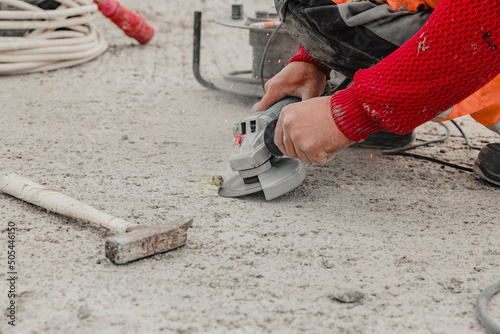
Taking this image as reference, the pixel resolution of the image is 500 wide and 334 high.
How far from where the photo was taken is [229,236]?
1400 mm

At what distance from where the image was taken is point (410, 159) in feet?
6.81

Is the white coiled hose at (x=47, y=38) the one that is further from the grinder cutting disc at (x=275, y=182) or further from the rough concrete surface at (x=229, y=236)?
the grinder cutting disc at (x=275, y=182)

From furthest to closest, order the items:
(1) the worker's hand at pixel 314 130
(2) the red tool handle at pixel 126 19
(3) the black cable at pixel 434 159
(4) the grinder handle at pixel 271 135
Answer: (2) the red tool handle at pixel 126 19
(3) the black cable at pixel 434 159
(4) the grinder handle at pixel 271 135
(1) the worker's hand at pixel 314 130

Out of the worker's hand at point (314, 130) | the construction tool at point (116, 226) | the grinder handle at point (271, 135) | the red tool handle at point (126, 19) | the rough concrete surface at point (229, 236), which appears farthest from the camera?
the red tool handle at point (126, 19)

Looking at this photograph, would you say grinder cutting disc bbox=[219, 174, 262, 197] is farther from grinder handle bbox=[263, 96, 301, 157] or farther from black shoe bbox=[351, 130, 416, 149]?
black shoe bbox=[351, 130, 416, 149]

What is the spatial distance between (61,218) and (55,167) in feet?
1.37

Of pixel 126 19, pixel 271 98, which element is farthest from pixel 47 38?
pixel 271 98

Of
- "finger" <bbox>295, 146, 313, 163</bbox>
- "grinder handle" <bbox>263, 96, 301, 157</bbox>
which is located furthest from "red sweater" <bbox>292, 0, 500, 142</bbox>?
"grinder handle" <bbox>263, 96, 301, 157</bbox>

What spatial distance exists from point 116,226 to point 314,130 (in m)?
0.56

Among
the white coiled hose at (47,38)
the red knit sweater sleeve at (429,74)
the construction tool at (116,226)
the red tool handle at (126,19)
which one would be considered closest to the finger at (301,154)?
the red knit sweater sleeve at (429,74)

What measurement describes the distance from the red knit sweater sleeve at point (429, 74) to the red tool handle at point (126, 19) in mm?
2611

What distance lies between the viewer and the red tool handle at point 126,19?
137 inches

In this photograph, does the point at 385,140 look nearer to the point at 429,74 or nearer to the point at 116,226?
the point at 429,74

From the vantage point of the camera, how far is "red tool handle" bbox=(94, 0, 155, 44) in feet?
11.4
